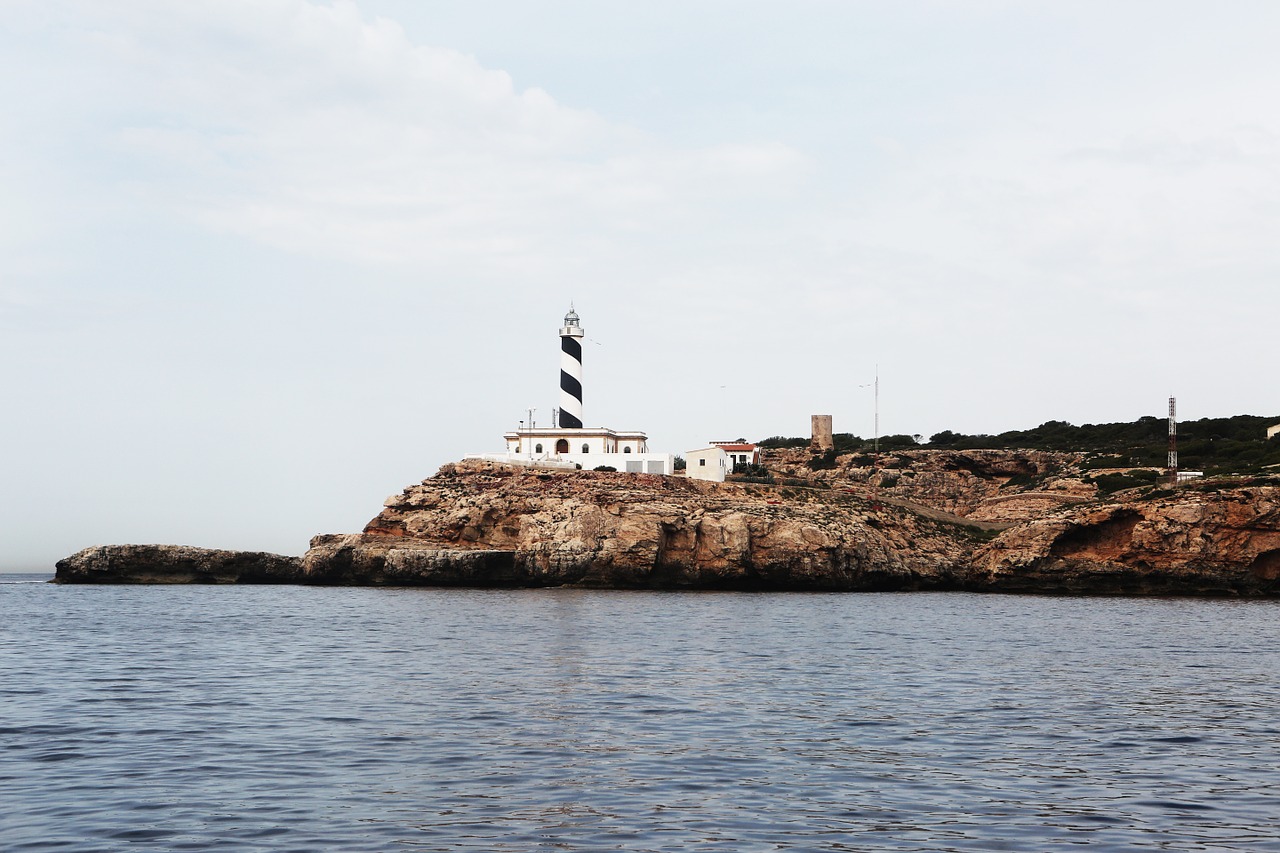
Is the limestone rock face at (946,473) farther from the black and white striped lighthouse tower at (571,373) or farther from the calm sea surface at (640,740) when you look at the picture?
the calm sea surface at (640,740)

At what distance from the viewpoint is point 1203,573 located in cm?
6266

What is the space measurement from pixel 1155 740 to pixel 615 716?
9.61 meters

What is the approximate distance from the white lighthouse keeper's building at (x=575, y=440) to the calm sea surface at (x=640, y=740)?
49706 millimetres

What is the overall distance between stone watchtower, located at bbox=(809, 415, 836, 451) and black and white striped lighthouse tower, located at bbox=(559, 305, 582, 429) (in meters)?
33.9

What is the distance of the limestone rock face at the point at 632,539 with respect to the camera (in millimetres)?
68750

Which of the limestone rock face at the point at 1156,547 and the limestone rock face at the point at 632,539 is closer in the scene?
the limestone rock face at the point at 1156,547

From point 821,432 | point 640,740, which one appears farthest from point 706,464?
point 640,740

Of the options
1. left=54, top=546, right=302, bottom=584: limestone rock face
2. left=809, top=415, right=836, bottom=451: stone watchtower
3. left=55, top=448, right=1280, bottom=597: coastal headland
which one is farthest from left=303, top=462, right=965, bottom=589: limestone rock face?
left=809, top=415, right=836, bottom=451: stone watchtower

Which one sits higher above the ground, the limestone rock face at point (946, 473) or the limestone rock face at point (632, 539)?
the limestone rock face at point (946, 473)

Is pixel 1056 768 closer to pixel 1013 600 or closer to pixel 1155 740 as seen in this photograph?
pixel 1155 740

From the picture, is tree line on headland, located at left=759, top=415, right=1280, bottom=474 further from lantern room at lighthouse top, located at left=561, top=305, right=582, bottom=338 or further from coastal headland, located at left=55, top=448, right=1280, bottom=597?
lantern room at lighthouse top, located at left=561, top=305, right=582, bottom=338

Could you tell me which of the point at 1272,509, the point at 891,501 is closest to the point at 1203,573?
the point at 1272,509

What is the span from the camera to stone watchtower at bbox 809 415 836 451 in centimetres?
12019

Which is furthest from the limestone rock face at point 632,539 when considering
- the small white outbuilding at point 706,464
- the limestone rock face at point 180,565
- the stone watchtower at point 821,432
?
the stone watchtower at point 821,432
